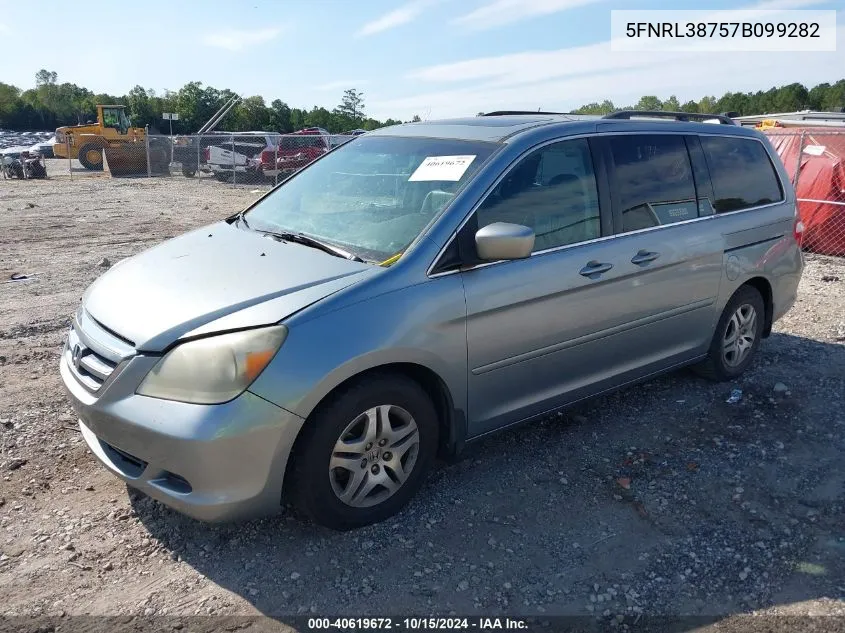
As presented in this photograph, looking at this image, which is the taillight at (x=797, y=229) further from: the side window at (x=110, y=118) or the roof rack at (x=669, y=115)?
the side window at (x=110, y=118)

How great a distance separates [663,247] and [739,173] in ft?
4.03

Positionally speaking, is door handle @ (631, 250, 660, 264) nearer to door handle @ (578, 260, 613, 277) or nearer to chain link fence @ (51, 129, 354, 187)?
door handle @ (578, 260, 613, 277)

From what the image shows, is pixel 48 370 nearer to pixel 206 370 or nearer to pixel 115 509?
pixel 115 509

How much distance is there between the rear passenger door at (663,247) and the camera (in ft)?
13.3

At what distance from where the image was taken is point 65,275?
27.4ft

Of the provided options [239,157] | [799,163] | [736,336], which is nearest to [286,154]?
[239,157]

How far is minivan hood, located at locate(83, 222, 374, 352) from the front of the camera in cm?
286

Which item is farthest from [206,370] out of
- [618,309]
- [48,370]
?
[48,370]

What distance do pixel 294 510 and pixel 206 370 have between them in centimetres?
99

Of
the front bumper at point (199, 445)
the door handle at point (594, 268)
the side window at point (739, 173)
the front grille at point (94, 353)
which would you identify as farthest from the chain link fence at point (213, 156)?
the front bumper at point (199, 445)

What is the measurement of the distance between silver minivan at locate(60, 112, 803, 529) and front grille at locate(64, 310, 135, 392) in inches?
0.5

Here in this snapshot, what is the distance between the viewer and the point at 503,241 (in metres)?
3.25

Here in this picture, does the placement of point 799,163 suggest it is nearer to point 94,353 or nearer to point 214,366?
point 214,366

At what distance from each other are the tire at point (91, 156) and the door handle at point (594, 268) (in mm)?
29691
